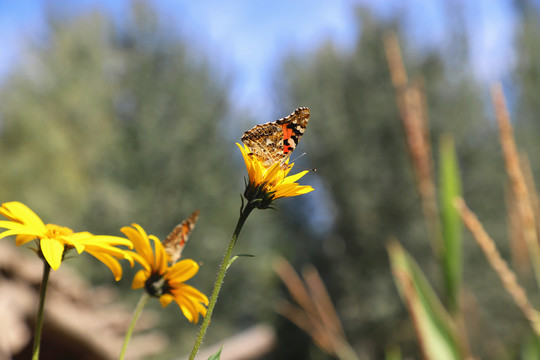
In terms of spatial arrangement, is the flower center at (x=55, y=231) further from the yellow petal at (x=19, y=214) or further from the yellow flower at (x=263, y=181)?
the yellow flower at (x=263, y=181)

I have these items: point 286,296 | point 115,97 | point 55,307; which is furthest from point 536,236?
point 115,97

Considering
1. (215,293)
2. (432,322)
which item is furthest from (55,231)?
(432,322)

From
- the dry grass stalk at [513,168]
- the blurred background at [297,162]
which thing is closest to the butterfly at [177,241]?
the dry grass stalk at [513,168]

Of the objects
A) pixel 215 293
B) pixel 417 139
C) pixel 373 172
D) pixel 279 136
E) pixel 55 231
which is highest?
pixel 373 172

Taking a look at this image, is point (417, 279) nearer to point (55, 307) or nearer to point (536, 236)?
point (536, 236)

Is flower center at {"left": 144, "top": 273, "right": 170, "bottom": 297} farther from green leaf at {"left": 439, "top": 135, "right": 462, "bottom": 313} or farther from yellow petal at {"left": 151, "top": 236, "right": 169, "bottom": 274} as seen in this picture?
green leaf at {"left": 439, "top": 135, "right": 462, "bottom": 313}

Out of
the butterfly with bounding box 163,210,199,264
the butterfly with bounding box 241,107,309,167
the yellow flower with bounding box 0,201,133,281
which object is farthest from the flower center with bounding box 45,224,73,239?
the butterfly with bounding box 241,107,309,167

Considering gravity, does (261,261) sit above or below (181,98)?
below

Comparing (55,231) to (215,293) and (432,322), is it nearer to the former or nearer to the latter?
(215,293)
